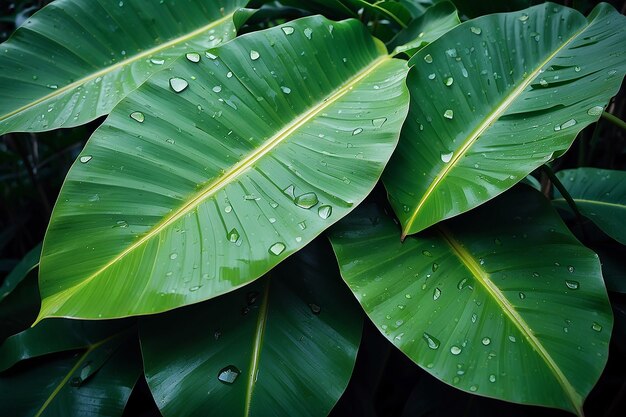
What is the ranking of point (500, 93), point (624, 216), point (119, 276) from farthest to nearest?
point (624, 216)
point (500, 93)
point (119, 276)

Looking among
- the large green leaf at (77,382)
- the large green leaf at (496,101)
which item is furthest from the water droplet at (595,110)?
the large green leaf at (77,382)

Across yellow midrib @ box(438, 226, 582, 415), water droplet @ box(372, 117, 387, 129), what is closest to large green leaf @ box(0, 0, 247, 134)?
water droplet @ box(372, 117, 387, 129)

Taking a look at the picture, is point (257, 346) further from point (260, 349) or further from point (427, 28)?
point (427, 28)

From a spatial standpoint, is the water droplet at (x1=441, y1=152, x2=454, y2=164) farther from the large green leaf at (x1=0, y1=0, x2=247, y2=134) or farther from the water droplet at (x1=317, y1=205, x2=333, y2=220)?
the large green leaf at (x1=0, y1=0, x2=247, y2=134)

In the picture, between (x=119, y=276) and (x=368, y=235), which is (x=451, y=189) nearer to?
(x=368, y=235)

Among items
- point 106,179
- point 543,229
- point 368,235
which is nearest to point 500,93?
point 543,229

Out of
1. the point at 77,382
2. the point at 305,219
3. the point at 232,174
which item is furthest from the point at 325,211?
the point at 77,382
